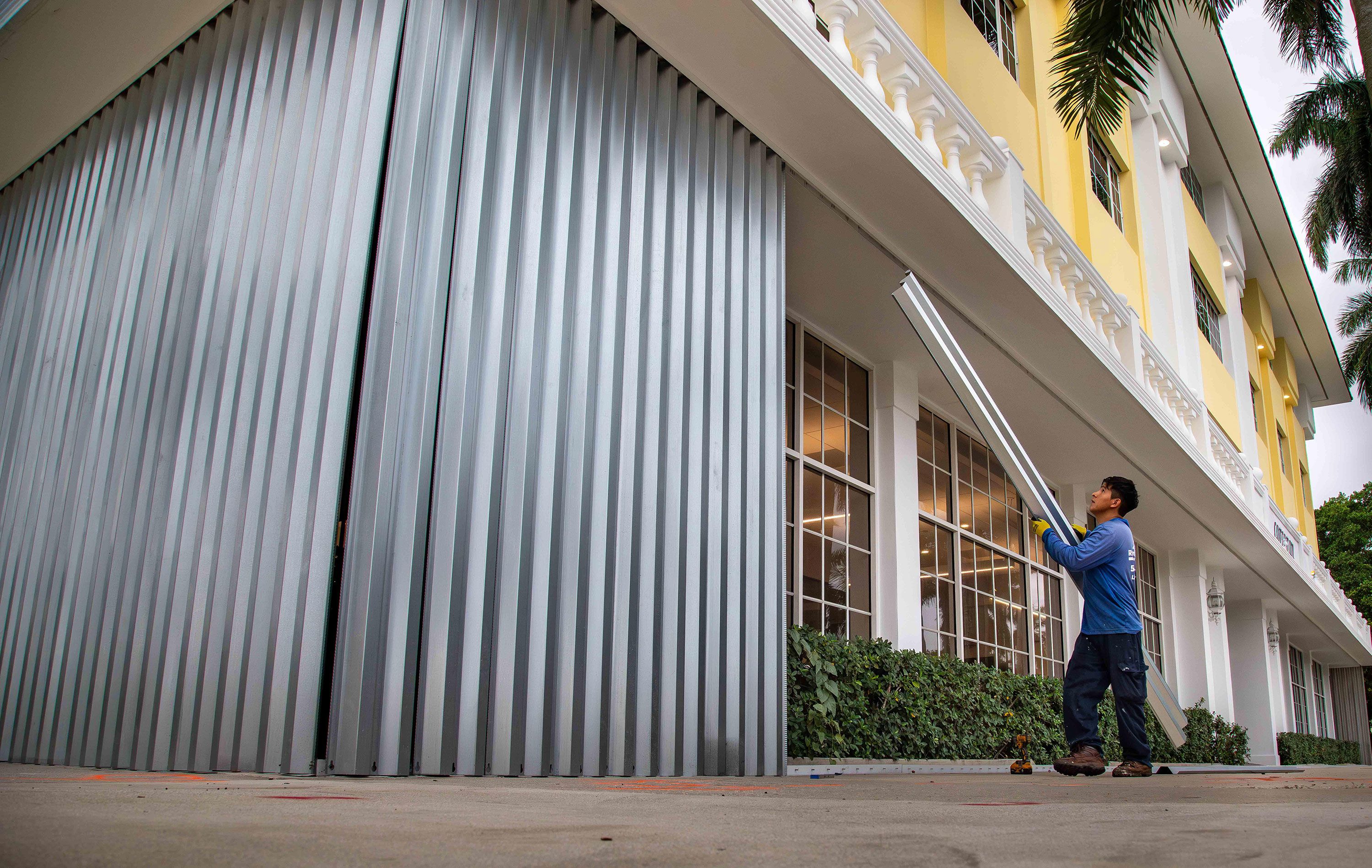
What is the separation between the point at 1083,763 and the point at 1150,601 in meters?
12.8

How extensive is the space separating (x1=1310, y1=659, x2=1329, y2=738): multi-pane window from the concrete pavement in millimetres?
32820

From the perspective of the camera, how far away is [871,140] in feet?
20.4

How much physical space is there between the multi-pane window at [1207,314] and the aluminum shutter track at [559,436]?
1487 cm

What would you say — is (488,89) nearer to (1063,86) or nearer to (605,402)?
(605,402)

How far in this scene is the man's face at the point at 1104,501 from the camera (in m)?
5.23

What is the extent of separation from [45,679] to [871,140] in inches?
234

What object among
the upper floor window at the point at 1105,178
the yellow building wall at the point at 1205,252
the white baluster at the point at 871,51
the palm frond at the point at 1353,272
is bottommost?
the white baluster at the point at 871,51

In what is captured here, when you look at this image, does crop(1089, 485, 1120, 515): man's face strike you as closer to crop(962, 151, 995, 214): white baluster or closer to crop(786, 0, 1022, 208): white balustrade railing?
crop(786, 0, 1022, 208): white balustrade railing

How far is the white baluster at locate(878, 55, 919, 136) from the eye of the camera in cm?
668

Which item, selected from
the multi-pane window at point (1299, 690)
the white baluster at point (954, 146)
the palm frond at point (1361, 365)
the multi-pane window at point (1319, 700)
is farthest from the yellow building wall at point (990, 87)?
the multi-pane window at point (1319, 700)

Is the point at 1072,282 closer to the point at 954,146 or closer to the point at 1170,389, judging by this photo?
the point at 954,146

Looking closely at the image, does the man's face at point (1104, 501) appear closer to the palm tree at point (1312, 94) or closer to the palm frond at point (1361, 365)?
the palm tree at point (1312, 94)

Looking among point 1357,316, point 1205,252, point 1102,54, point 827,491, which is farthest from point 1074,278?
point 1357,316

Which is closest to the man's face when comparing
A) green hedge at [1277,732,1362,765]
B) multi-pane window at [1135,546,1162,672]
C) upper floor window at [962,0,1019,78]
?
upper floor window at [962,0,1019,78]
